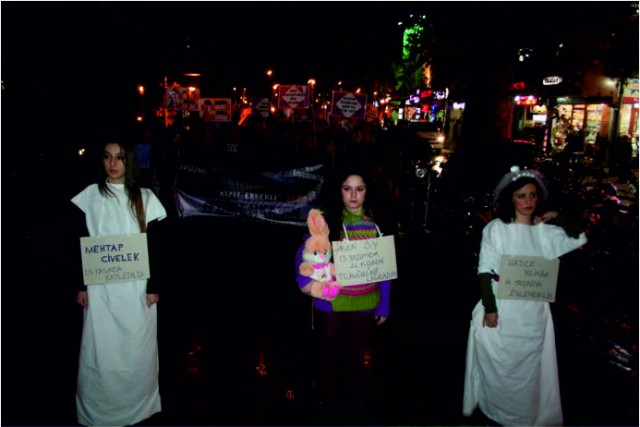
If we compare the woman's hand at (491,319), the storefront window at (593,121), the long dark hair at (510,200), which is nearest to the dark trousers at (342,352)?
the woman's hand at (491,319)

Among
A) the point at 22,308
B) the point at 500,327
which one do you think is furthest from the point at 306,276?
the point at 22,308

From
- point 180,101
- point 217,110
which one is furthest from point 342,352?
point 180,101

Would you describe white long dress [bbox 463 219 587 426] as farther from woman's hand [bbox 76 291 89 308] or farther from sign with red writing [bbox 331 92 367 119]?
sign with red writing [bbox 331 92 367 119]

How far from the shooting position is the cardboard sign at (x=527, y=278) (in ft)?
10.6

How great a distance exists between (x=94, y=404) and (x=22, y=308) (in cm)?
269

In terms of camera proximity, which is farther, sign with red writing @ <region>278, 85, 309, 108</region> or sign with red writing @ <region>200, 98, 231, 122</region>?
sign with red writing @ <region>200, 98, 231, 122</region>

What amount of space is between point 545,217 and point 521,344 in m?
0.85

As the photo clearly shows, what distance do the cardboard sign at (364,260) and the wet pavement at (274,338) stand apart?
3.57ft

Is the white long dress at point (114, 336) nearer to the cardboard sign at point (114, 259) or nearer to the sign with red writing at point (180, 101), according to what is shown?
the cardboard sign at point (114, 259)

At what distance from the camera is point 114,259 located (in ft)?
10.3

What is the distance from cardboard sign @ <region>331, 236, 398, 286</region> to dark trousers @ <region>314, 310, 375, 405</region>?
303 millimetres

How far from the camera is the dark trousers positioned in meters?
3.48

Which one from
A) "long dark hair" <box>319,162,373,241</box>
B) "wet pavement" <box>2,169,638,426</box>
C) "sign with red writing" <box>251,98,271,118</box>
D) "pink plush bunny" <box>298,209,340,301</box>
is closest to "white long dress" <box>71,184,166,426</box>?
"wet pavement" <box>2,169,638,426</box>

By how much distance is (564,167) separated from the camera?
9125 millimetres
